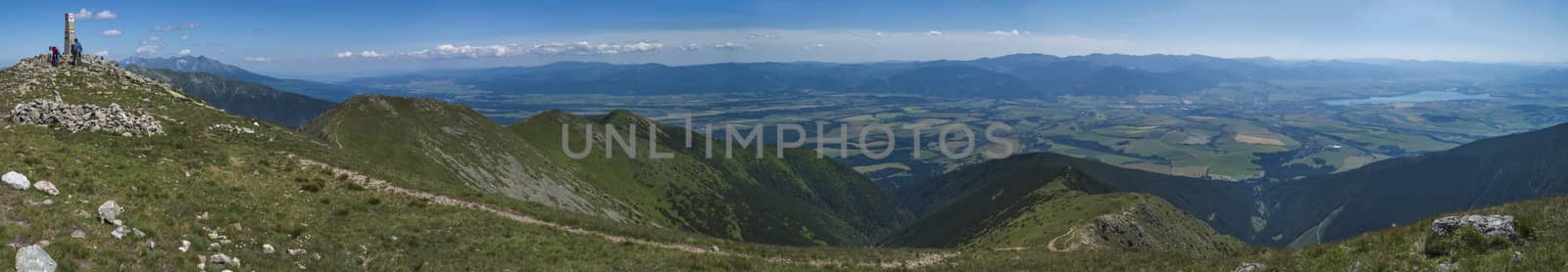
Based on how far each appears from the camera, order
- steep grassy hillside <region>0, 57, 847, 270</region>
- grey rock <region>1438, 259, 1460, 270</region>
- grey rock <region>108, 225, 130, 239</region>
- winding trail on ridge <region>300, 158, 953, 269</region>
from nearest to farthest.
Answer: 1. grey rock <region>1438, 259, 1460, 270</region>
2. grey rock <region>108, 225, 130, 239</region>
3. steep grassy hillside <region>0, 57, 847, 270</region>
4. winding trail on ridge <region>300, 158, 953, 269</region>

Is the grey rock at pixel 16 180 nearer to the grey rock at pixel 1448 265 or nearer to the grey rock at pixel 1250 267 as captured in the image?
the grey rock at pixel 1250 267

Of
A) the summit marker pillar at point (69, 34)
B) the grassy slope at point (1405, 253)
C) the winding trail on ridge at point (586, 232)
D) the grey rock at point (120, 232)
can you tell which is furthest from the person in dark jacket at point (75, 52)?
the grassy slope at point (1405, 253)

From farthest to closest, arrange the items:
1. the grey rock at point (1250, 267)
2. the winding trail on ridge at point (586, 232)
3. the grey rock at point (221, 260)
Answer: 1. the winding trail on ridge at point (586, 232)
2. the grey rock at point (1250, 267)
3. the grey rock at point (221, 260)

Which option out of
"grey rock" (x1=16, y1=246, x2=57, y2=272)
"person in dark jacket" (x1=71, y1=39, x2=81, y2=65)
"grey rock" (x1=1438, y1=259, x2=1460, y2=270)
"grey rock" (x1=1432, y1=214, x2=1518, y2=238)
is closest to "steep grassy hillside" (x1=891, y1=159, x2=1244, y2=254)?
"grey rock" (x1=1432, y1=214, x2=1518, y2=238)

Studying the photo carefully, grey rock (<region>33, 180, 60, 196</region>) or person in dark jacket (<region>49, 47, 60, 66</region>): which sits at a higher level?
person in dark jacket (<region>49, 47, 60, 66</region>)

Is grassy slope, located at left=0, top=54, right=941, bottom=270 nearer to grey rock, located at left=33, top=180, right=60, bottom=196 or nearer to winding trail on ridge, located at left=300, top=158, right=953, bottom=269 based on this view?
grey rock, located at left=33, top=180, right=60, bottom=196

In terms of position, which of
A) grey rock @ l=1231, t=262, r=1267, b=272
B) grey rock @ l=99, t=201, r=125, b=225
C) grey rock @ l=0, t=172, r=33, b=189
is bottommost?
grey rock @ l=1231, t=262, r=1267, b=272
